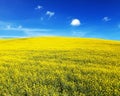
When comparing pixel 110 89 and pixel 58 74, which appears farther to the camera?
pixel 58 74

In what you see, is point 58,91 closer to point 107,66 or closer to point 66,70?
point 66,70

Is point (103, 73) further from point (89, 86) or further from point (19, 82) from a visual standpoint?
point (19, 82)

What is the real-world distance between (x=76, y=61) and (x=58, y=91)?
5272mm

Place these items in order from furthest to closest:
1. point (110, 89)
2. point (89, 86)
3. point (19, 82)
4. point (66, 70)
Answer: point (66, 70) → point (19, 82) → point (89, 86) → point (110, 89)

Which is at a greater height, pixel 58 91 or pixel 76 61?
pixel 76 61

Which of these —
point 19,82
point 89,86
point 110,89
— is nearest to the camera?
point 110,89

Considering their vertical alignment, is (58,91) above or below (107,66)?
below

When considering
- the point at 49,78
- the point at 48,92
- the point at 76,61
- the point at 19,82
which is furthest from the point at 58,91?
the point at 76,61

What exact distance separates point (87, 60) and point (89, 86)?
17.1 feet

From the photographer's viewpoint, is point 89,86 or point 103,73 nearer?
point 89,86

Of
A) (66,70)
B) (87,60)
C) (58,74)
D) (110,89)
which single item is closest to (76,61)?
(87,60)

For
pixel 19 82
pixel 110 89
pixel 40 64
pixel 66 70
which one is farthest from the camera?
pixel 40 64

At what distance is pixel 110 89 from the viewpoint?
10.1 meters

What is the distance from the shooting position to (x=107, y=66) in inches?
543
